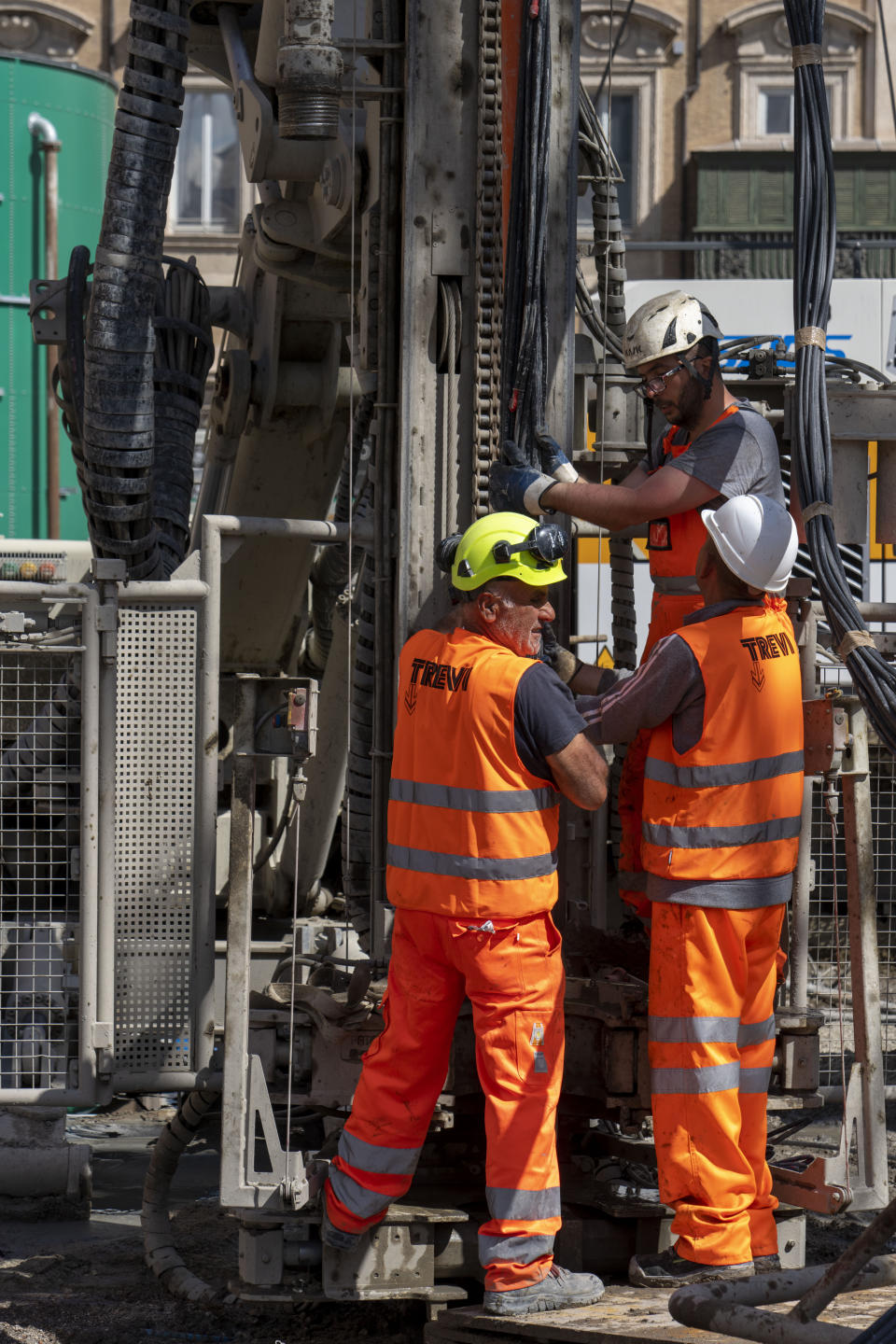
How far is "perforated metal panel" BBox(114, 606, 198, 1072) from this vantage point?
5098 millimetres

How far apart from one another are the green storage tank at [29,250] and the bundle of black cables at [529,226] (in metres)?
12.6

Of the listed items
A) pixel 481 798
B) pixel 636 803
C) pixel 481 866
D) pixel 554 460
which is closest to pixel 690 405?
pixel 554 460

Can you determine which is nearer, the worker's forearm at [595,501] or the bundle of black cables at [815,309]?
the bundle of black cables at [815,309]

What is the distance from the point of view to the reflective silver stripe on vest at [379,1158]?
14.0 feet

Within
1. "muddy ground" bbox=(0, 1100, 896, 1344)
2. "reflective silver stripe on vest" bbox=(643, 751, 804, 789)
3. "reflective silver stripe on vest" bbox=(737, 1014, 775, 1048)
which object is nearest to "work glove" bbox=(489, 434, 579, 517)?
"reflective silver stripe on vest" bbox=(643, 751, 804, 789)

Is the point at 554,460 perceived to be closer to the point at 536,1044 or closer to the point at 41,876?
the point at 536,1044

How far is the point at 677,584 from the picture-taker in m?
4.64

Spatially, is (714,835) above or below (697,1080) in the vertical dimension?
above

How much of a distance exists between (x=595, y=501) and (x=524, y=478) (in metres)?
0.23

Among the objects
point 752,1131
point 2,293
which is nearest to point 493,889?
point 752,1131

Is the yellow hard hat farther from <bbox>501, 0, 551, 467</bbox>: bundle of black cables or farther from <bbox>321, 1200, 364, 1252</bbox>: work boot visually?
Answer: <bbox>321, 1200, 364, 1252</bbox>: work boot

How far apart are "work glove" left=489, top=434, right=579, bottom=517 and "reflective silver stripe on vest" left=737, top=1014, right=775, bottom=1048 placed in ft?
4.53

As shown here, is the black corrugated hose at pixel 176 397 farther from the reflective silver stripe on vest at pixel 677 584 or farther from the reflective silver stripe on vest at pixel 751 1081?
the reflective silver stripe on vest at pixel 751 1081

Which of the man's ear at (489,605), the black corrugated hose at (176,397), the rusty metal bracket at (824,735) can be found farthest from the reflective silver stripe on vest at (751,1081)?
the black corrugated hose at (176,397)
